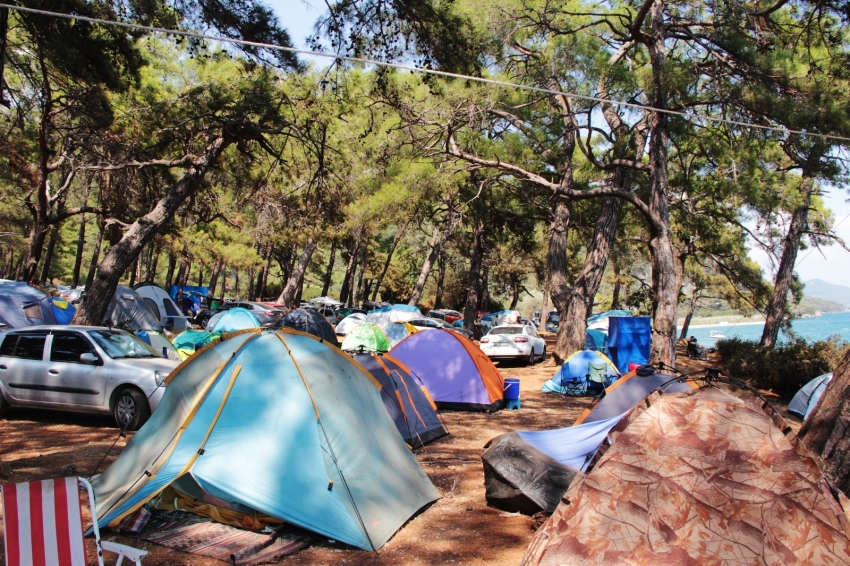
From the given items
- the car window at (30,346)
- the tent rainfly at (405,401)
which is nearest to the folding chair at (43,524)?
the tent rainfly at (405,401)

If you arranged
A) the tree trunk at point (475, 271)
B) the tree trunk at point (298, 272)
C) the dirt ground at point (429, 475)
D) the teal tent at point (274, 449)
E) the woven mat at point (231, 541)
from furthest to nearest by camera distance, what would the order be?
the tree trunk at point (298, 272)
the tree trunk at point (475, 271)
the teal tent at point (274, 449)
the dirt ground at point (429, 475)
the woven mat at point (231, 541)

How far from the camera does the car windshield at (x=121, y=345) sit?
29.1ft

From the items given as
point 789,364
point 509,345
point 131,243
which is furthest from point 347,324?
point 789,364

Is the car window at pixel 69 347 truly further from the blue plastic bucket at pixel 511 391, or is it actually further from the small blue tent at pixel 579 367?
the small blue tent at pixel 579 367

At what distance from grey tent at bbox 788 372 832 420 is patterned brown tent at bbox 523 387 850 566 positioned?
28.2ft

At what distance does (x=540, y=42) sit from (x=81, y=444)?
40.9 ft

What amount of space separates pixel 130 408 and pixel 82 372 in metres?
0.82

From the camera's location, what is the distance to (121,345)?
30.0 feet

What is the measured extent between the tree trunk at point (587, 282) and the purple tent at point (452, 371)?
249 inches

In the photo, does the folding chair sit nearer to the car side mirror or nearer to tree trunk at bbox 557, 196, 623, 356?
the car side mirror

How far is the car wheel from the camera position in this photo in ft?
27.3

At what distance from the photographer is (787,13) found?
13000mm

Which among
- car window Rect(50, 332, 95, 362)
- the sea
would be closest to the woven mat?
car window Rect(50, 332, 95, 362)

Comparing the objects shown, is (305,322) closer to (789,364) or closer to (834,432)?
(789,364)
